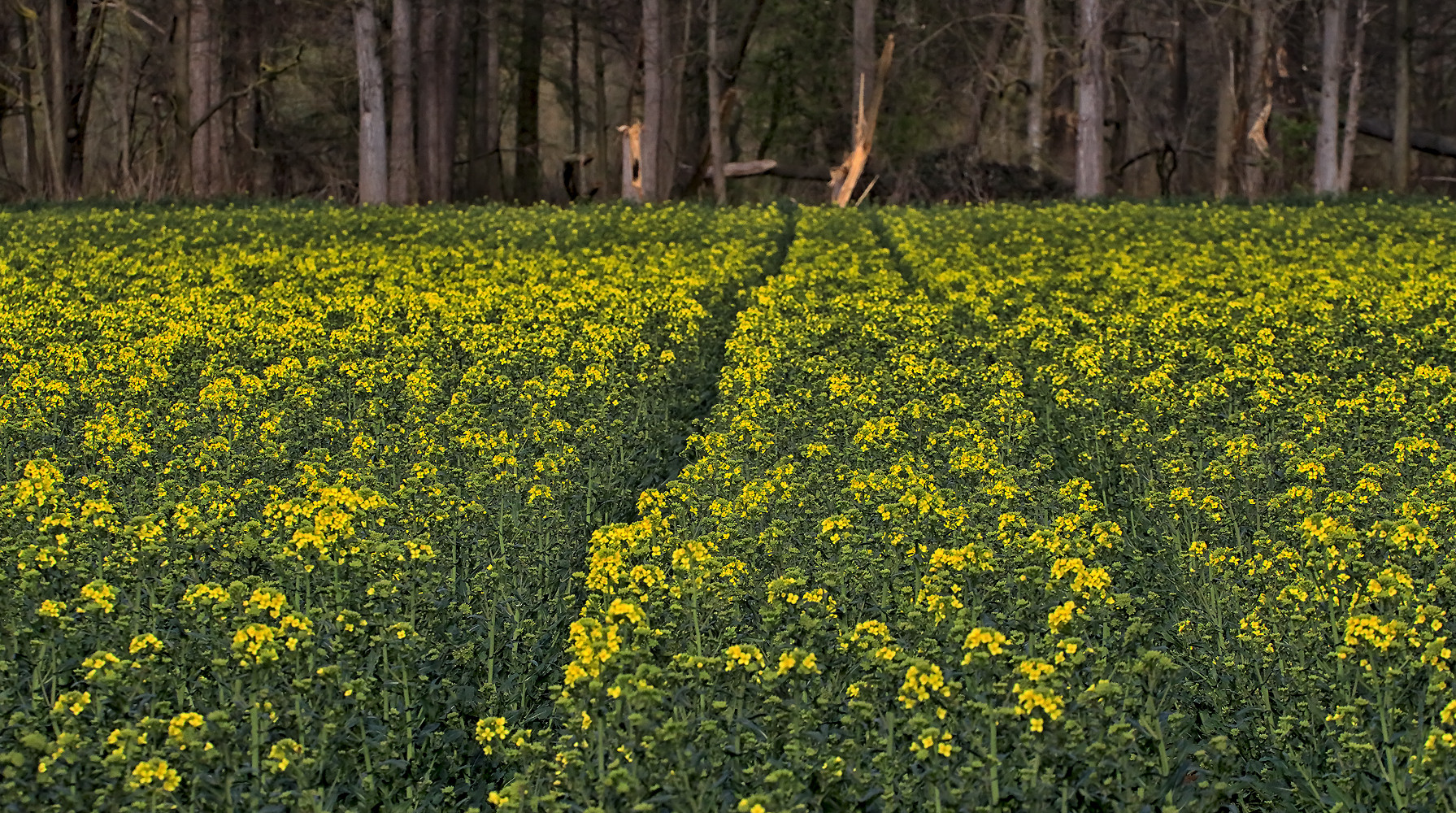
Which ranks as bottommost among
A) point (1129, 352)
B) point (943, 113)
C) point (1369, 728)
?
point (1369, 728)

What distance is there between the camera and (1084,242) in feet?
73.7

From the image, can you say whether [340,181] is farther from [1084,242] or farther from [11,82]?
[1084,242]

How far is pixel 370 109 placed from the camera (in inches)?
1490

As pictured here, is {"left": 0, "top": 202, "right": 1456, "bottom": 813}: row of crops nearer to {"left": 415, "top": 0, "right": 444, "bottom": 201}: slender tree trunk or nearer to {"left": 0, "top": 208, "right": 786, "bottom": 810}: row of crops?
{"left": 0, "top": 208, "right": 786, "bottom": 810}: row of crops

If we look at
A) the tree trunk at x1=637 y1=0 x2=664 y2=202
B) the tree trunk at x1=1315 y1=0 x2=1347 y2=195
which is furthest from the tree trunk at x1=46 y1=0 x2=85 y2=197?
the tree trunk at x1=1315 y1=0 x2=1347 y2=195

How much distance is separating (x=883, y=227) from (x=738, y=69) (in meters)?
23.8

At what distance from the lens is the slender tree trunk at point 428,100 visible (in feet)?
147

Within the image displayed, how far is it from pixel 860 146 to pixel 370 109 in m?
12.6

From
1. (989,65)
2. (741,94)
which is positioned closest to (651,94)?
(989,65)

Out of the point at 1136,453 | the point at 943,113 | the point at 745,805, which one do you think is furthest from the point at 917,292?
the point at 943,113

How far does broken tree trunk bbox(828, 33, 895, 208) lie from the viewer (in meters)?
43.9

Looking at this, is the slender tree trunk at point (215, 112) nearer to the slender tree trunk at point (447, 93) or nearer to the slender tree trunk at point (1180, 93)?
the slender tree trunk at point (447, 93)

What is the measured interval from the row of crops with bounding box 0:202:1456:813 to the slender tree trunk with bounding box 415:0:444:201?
31.3m

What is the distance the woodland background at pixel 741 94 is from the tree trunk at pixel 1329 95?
0.26 feet
